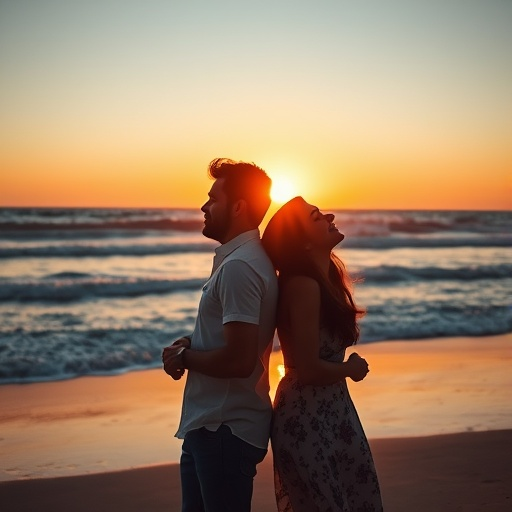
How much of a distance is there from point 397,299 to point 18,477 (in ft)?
41.0

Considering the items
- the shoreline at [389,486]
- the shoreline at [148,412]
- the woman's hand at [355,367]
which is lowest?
the shoreline at [148,412]

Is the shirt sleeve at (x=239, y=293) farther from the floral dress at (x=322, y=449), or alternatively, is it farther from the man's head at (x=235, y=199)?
the floral dress at (x=322, y=449)

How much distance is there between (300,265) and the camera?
3.14 m

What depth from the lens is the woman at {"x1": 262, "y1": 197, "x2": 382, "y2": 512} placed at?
311cm

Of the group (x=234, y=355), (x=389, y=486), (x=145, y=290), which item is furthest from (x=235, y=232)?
(x=145, y=290)

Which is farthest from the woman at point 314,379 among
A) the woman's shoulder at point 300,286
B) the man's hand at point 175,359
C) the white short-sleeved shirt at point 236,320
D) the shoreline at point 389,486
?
the shoreline at point 389,486

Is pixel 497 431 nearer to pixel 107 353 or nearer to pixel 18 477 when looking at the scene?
pixel 18 477

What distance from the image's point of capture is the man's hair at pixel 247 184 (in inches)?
120

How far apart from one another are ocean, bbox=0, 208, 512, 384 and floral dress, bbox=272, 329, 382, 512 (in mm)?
1068

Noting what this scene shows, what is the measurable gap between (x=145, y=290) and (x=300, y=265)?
1580cm

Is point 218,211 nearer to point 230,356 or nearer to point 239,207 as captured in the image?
point 239,207

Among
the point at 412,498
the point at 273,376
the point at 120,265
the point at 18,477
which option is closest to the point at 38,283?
the point at 120,265

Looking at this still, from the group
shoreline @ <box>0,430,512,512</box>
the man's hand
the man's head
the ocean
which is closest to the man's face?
the man's head

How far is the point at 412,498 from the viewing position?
17.1 feet
